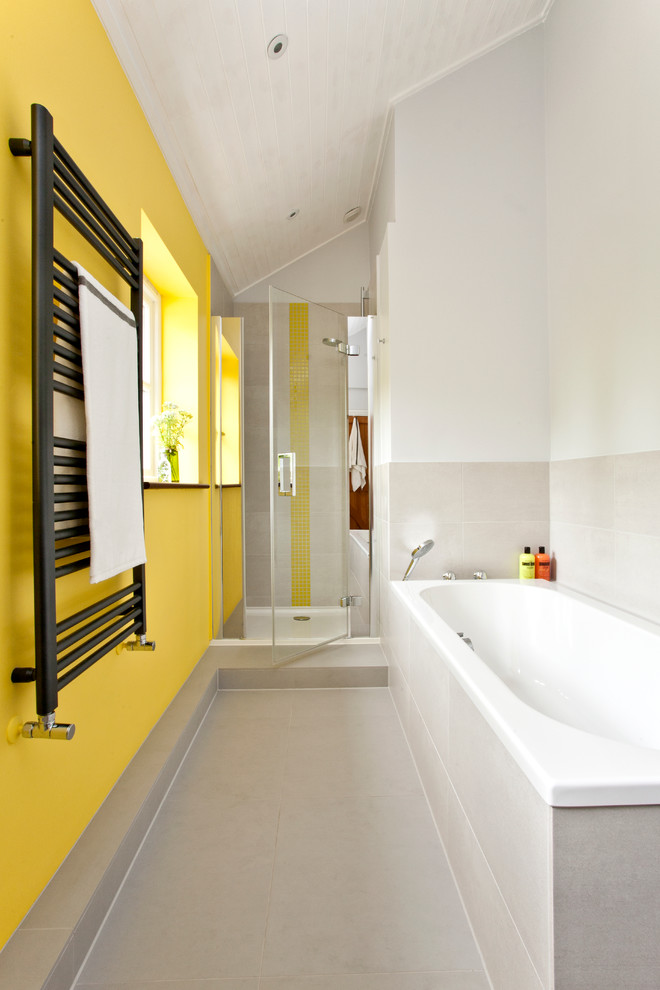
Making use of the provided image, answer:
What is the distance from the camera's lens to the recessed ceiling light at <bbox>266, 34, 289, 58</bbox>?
6.87ft

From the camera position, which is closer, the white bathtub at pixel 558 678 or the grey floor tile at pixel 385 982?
the white bathtub at pixel 558 678

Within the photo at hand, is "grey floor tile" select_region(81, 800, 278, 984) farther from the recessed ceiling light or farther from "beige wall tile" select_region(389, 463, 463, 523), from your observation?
the recessed ceiling light

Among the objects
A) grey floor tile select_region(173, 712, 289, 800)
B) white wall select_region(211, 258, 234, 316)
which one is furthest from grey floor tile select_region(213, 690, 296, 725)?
white wall select_region(211, 258, 234, 316)

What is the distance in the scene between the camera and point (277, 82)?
7.60 ft

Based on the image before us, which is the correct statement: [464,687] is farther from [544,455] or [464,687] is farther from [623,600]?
[544,455]

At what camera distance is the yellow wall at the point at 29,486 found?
1.13 m

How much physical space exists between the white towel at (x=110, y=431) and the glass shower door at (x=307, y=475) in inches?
54.5

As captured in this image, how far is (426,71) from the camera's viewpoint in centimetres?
280

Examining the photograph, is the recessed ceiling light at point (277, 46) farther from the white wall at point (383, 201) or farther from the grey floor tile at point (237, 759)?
the grey floor tile at point (237, 759)

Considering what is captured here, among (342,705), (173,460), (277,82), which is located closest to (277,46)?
(277,82)

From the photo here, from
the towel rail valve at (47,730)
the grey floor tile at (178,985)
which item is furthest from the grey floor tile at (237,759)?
the towel rail valve at (47,730)

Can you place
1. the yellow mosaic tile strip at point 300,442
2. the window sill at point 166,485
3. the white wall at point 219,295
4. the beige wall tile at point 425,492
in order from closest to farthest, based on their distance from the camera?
1. the window sill at point 166,485
2. the beige wall tile at point 425,492
3. the yellow mosaic tile strip at point 300,442
4. the white wall at point 219,295

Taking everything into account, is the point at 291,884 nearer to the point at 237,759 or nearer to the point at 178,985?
the point at 178,985

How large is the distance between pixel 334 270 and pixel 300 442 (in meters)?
1.75
